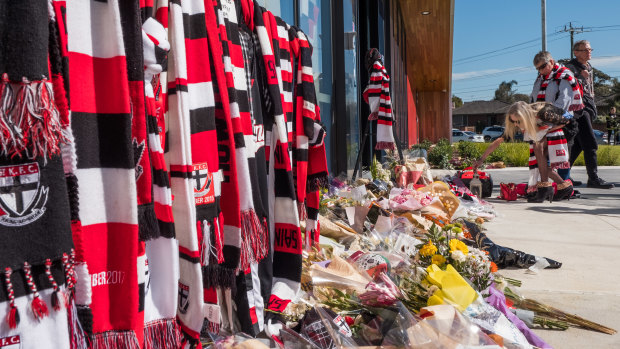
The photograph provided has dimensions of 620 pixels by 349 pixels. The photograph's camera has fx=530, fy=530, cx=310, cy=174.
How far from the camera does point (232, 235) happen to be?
1.79 metres

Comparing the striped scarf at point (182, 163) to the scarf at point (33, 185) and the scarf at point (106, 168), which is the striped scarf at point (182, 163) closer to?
the scarf at point (106, 168)

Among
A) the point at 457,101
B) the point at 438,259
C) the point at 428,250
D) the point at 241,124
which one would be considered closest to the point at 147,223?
the point at 241,124

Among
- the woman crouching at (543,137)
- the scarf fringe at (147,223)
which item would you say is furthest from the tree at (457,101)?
the scarf fringe at (147,223)

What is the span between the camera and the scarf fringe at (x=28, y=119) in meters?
0.98

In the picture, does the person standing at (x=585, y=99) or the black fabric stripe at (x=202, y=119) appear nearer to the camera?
the black fabric stripe at (x=202, y=119)

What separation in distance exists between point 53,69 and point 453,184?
6398 millimetres

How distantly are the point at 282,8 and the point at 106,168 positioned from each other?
9.69ft

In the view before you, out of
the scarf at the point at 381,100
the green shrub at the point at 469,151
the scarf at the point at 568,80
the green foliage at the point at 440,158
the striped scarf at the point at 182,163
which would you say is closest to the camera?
the striped scarf at the point at 182,163

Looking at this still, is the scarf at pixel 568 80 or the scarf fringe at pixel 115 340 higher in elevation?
the scarf at pixel 568 80

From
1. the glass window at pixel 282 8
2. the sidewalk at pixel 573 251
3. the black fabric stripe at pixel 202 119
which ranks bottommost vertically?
the sidewalk at pixel 573 251

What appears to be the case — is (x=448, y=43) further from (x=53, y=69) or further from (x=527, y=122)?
(x=53, y=69)

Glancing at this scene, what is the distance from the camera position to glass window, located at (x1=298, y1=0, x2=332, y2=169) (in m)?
4.93

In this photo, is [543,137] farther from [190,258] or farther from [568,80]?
[190,258]

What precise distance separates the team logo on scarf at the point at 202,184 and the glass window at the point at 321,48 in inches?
127
